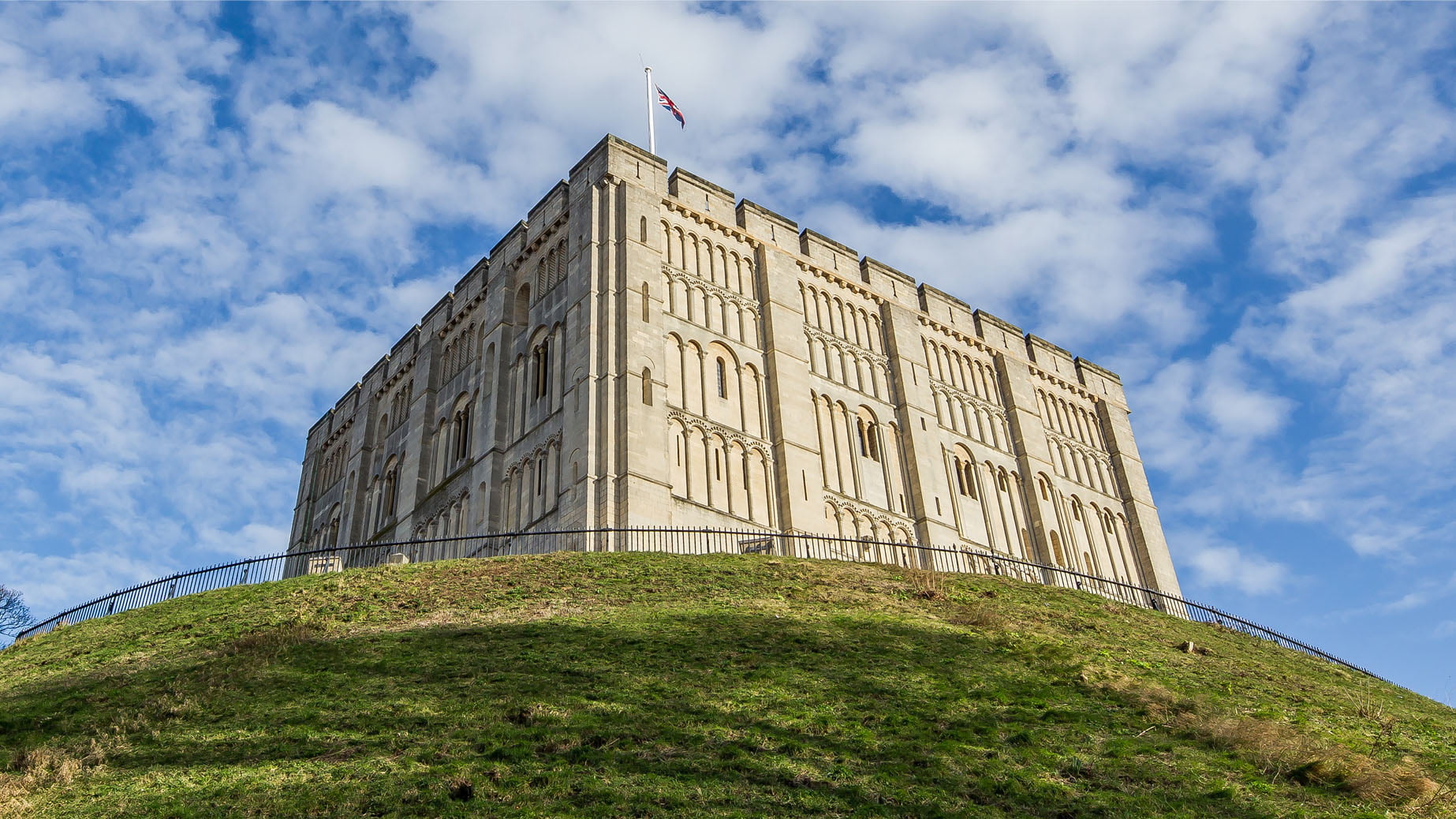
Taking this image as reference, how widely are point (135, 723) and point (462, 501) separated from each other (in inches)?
972

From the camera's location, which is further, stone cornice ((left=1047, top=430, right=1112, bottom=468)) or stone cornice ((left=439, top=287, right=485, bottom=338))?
stone cornice ((left=1047, top=430, right=1112, bottom=468))

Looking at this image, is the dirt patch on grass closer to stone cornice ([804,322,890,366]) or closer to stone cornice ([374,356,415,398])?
stone cornice ([804,322,890,366])

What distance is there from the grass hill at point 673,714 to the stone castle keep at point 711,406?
40.7 ft

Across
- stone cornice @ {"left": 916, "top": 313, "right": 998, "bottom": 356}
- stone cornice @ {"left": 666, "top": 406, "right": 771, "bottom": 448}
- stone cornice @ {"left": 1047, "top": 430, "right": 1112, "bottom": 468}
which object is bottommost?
stone cornice @ {"left": 666, "top": 406, "right": 771, "bottom": 448}

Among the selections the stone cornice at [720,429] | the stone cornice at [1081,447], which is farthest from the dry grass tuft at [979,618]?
the stone cornice at [1081,447]

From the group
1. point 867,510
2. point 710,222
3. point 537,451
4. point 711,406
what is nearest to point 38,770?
point 537,451

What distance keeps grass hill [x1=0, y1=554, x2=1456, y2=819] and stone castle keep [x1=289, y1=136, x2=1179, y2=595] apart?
12394 millimetres

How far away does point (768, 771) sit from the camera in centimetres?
1432

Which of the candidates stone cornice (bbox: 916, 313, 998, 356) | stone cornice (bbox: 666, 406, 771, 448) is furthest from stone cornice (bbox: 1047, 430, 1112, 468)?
stone cornice (bbox: 666, 406, 771, 448)

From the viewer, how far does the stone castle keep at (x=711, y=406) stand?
123ft

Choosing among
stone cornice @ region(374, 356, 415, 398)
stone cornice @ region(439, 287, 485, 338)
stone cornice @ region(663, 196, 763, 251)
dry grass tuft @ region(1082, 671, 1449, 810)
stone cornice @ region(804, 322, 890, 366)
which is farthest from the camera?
stone cornice @ region(374, 356, 415, 398)

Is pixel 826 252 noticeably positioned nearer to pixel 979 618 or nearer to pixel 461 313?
pixel 461 313

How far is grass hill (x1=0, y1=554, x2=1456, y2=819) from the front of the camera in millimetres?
13922

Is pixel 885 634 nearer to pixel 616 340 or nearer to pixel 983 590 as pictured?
pixel 983 590
